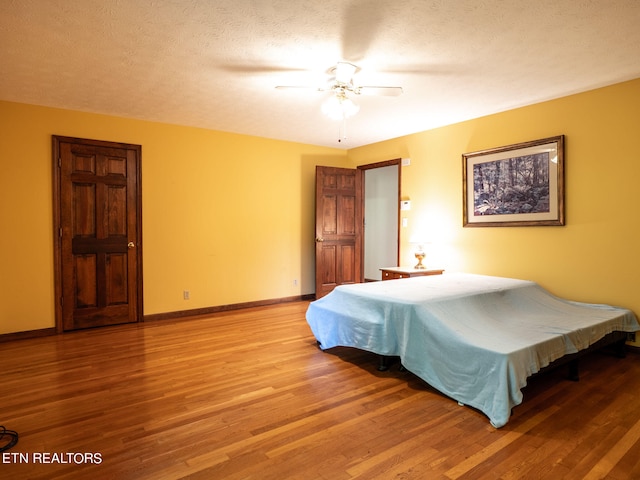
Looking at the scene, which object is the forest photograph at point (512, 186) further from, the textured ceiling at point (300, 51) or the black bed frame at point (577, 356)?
the black bed frame at point (577, 356)

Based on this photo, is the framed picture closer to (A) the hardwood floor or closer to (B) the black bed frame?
(B) the black bed frame

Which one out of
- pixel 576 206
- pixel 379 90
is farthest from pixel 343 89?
pixel 576 206

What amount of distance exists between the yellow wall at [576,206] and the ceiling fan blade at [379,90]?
1696 millimetres

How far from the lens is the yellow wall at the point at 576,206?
3432 mm

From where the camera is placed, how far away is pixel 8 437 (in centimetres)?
207

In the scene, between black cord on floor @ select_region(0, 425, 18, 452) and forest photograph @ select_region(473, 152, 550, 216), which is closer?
black cord on floor @ select_region(0, 425, 18, 452)

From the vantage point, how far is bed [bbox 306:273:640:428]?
2.34 m

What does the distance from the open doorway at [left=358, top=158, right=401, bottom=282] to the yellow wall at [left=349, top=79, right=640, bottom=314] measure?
241cm

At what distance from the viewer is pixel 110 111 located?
4.32 meters

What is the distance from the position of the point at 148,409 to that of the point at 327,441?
119 cm

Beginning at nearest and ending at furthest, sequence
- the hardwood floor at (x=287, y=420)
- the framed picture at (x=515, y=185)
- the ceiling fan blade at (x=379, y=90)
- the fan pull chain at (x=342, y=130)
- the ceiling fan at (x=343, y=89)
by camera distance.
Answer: the hardwood floor at (x=287, y=420) → the ceiling fan at (x=343, y=89) → the ceiling fan blade at (x=379, y=90) → the framed picture at (x=515, y=185) → the fan pull chain at (x=342, y=130)

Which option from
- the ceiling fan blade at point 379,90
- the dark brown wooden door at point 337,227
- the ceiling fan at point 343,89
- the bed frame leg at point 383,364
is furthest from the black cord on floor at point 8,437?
the dark brown wooden door at point 337,227

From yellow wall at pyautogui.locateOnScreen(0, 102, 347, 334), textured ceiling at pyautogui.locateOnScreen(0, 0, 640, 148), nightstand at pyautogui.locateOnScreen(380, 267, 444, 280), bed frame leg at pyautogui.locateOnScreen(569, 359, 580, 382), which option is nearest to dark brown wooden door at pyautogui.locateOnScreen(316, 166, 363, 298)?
yellow wall at pyautogui.locateOnScreen(0, 102, 347, 334)

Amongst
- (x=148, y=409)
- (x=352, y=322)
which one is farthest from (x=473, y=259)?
(x=148, y=409)
